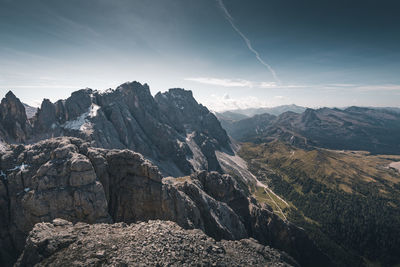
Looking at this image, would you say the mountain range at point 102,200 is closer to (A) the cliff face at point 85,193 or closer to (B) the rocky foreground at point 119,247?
A: (A) the cliff face at point 85,193

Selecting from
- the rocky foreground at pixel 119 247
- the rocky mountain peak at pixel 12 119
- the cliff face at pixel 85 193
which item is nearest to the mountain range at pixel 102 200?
the cliff face at pixel 85 193

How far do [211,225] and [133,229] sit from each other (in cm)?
3207

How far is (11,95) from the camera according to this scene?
465 ft

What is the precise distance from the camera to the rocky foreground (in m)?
26.0

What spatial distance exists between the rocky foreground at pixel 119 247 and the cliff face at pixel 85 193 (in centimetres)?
954

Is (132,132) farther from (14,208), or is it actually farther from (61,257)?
(61,257)

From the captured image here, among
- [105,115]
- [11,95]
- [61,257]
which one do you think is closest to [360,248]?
[61,257]

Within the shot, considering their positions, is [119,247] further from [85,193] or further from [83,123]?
[83,123]

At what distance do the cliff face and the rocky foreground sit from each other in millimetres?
9541

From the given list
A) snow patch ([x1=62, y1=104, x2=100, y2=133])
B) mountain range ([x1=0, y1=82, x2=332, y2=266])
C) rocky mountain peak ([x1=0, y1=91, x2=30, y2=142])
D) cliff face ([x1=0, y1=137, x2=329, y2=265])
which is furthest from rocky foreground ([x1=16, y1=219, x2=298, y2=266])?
rocky mountain peak ([x1=0, y1=91, x2=30, y2=142])

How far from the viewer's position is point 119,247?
93.1 ft

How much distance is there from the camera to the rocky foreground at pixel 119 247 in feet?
85.1

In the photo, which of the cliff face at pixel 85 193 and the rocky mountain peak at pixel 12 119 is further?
the rocky mountain peak at pixel 12 119

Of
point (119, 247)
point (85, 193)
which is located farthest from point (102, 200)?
point (119, 247)
